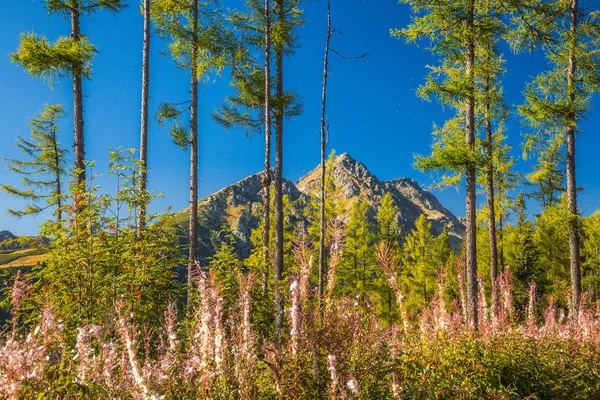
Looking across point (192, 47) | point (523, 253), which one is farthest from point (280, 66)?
point (523, 253)

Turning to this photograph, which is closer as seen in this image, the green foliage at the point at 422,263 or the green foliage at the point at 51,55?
the green foliage at the point at 51,55

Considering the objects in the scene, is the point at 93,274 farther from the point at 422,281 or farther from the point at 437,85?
the point at 422,281

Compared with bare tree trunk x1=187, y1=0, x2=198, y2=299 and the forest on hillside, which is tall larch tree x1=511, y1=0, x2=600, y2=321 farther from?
bare tree trunk x1=187, y1=0, x2=198, y2=299

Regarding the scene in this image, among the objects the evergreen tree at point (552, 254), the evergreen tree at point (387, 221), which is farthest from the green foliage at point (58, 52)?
the evergreen tree at point (552, 254)

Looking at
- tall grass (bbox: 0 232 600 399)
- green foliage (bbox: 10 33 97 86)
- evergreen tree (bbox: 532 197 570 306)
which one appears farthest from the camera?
evergreen tree (bbox: 532 197 570 306)

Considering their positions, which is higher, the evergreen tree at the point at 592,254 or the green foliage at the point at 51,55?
the green foliage at the point at 51,55

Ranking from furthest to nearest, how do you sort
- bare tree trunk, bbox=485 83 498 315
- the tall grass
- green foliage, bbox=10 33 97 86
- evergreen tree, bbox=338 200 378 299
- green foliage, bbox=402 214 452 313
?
green foliage, bbox=402 214 452 313, evergreen tree, bbox=338 200 378 299, bare tree trunk, bbox=485 83 498 315, green foliage, bbox=10 33 97 86, the tall grass

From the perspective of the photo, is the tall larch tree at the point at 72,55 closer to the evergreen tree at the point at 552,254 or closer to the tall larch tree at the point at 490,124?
the tall larch tree at the point at 490,124

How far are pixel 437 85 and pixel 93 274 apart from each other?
404 inches

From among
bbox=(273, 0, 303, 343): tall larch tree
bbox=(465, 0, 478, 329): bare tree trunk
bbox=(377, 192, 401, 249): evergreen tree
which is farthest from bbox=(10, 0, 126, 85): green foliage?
bbox=(377, 192, 401, 249): evergreen tree

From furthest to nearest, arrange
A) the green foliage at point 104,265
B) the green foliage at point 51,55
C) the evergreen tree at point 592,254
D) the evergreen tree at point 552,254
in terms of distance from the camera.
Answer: the evergreen tree at point 552,254
the evergreen tree at point 592,254
the green foliage at point 51,55
the green foliage at point 104,265

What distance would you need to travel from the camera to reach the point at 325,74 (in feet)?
52.8

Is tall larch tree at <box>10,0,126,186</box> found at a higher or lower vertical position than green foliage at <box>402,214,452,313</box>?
higher

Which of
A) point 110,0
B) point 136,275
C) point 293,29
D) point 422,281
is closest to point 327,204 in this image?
point 422,281
